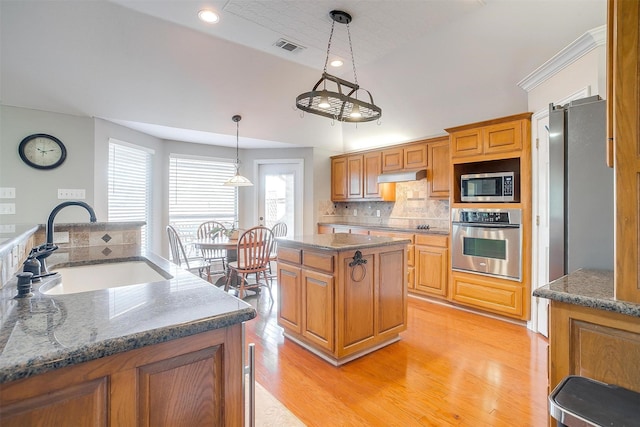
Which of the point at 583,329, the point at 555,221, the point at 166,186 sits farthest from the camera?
the point at 166,186

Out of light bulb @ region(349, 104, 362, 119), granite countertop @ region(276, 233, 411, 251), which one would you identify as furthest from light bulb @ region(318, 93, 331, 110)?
granite countertop @ region(276, 233, 411, 251)

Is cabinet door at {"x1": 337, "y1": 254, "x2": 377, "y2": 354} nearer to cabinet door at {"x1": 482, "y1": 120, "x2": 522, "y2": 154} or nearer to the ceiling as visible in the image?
cabinet door at {"x1": 482, "y1": 120, "x2": 522, "y2": 154}

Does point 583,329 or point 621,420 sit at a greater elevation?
point 583,329

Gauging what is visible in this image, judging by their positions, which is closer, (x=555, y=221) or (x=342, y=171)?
(x=555, y=221)

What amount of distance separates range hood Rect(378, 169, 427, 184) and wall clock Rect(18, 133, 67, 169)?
4092mm

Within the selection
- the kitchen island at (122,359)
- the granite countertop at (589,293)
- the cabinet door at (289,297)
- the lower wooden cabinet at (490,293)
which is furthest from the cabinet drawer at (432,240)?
the kitchen island at (122,359)

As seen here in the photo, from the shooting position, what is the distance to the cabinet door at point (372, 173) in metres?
5.12

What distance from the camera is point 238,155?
221 inches

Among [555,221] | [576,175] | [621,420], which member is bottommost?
[621,420]

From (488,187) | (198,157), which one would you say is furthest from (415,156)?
(198,157)

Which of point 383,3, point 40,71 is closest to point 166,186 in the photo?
point 40,71

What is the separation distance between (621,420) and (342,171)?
5086 millimetres

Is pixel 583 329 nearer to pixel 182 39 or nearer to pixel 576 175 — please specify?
pixel 576 175

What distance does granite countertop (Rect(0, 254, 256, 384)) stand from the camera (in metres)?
0.64
